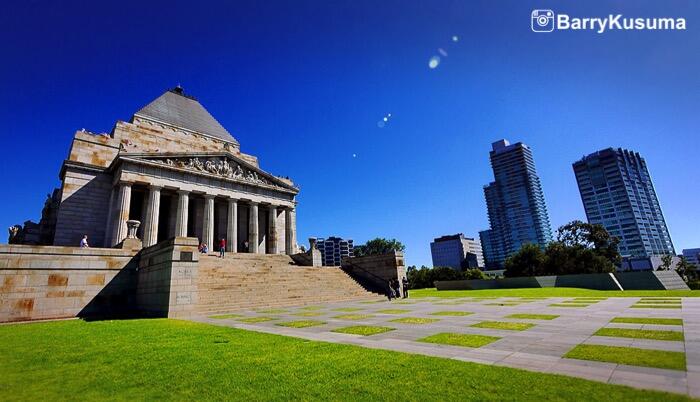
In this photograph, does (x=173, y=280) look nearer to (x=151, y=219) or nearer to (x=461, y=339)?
(x=461, y=339)

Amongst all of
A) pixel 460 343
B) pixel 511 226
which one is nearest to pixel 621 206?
pixel 511 226

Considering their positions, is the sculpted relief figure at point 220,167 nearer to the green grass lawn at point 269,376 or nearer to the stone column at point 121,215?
the stone column at point 121,215

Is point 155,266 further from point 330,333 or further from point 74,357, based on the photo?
point 330,333

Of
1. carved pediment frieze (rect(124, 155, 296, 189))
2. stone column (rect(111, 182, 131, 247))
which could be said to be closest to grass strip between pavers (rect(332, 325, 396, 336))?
stone column (rect(111, 182, 131, 247))

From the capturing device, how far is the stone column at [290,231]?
4122 cm

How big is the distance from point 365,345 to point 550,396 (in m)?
4.07

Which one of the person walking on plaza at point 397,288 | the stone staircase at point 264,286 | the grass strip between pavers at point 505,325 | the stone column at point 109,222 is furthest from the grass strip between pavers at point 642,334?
the stone column at point 109,222

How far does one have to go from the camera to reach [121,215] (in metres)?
29.6

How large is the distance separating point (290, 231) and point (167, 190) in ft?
48.9

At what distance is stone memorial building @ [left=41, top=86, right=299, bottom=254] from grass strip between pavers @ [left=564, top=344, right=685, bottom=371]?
33.4 metres

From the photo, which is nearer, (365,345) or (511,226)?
(365,345)

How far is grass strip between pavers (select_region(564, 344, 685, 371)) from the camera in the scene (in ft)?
15.9

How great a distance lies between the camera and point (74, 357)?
6879 mm

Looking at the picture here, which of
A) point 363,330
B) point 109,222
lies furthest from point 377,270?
point 109,222
